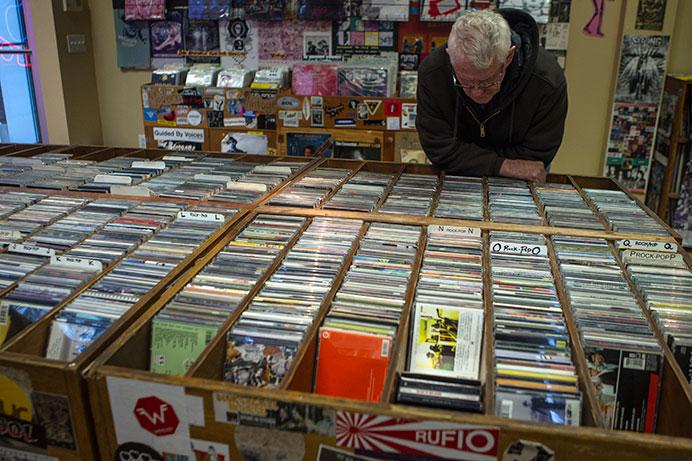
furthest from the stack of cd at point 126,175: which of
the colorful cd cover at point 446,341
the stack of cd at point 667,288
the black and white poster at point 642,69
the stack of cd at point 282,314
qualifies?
the black and white poster at point 642,69

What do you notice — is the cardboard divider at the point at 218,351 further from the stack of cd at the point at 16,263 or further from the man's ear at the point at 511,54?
the man's ear at the point at 511,54

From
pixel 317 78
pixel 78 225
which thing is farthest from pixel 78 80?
pixel 78 225

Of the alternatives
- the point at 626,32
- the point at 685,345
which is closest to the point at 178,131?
the point at 626,32

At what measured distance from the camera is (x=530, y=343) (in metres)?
1.32

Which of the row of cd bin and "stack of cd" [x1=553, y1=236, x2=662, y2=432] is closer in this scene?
the row of cd bin

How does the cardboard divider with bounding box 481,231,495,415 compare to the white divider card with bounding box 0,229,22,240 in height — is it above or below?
below

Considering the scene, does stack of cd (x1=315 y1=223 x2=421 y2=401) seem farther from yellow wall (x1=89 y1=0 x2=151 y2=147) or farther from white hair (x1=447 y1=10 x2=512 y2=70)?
yellow wall (x1=89 y1=0 x2=151 y2=147)

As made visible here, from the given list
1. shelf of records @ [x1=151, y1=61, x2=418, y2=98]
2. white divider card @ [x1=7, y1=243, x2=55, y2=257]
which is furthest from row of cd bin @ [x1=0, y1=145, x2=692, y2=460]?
shelf of records @ [x1=151, y1=61, x2=418, y2=98]

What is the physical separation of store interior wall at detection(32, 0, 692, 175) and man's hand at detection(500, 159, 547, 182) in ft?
8.09

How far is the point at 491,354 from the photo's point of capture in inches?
50.5

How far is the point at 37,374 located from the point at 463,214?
1.41 meters

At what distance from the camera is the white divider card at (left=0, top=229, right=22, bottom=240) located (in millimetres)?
1824

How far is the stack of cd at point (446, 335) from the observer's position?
3.77 feet

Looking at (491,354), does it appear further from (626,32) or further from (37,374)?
(626,32)
